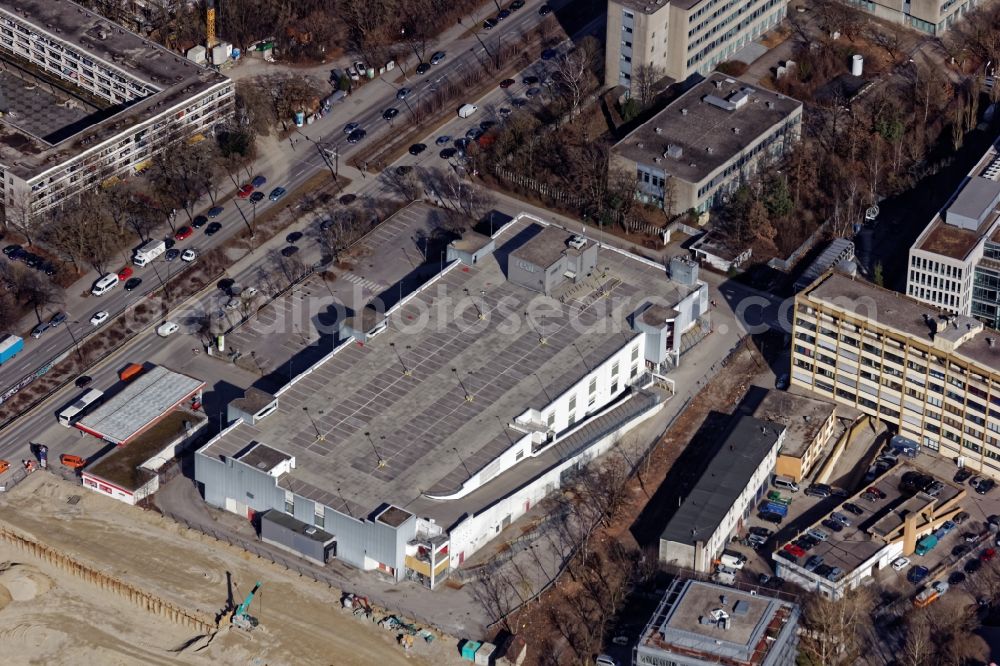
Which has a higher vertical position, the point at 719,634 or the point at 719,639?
the point at 719,639

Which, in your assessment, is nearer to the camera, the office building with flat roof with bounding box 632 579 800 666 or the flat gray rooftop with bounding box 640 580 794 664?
the office building with flat roof with bounding box 632 579 800 666

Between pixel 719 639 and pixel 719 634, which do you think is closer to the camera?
pixel 719 639

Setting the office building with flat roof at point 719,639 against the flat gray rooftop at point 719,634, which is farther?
the flat gray rooftop at point 719,634
